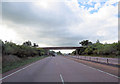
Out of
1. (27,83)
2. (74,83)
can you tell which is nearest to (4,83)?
(27,83)

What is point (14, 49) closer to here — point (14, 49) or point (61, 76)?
point (14, 49)

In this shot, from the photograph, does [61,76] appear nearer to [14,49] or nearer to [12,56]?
[12,56]

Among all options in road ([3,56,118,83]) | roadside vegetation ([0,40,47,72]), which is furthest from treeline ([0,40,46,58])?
road ([3,56,118,83])

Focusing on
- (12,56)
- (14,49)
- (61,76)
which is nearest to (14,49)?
(14,49)

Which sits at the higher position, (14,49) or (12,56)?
(14,49)

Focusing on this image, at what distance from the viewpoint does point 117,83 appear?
8.11 m

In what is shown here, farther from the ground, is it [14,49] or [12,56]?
[14,49]

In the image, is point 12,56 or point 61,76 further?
point 12,56

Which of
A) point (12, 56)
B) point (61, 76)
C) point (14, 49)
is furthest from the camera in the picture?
point (14, 49)

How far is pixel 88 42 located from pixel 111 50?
2660 inches

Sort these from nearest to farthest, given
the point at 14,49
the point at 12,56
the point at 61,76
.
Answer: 1. the point at 61,76
2. the point at 12,56
3. the point at 14,49

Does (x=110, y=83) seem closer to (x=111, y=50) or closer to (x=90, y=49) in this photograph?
(x=111, y=50)

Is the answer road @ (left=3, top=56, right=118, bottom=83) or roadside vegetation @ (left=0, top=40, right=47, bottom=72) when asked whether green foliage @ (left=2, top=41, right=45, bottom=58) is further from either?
road @ (left=3, top=56, right=118, bottom=83)

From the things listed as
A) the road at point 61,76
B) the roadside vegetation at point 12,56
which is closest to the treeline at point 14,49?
the roadside vegetation at point 12,56
